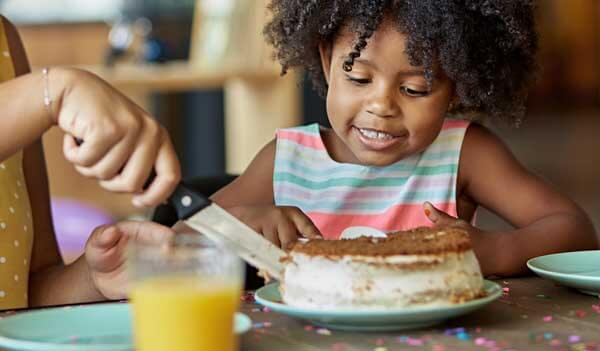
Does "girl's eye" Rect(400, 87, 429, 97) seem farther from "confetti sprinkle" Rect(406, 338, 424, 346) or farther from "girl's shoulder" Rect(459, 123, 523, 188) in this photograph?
"confetti sprinkle" Rect(406, 338, 424, 346)

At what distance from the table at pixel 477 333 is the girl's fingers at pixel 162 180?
0.62 feet

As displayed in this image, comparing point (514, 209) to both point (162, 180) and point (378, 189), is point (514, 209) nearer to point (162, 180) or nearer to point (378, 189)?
point (378, 189)

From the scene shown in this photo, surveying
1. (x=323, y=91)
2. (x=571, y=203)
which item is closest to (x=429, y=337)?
(x=571, y=203)

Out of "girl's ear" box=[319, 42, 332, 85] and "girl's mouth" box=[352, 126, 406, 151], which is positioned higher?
"girl's ear" box=[319, 42, 332, 85]

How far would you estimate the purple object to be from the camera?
4.26 metres

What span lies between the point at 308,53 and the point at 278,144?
0.18 metres

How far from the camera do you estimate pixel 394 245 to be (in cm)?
109

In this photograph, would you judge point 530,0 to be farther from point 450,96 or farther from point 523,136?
point 523,136

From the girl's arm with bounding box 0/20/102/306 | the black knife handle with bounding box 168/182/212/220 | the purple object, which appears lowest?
the purple object

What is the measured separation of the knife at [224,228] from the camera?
1028 mm

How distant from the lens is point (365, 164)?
1.83 meters

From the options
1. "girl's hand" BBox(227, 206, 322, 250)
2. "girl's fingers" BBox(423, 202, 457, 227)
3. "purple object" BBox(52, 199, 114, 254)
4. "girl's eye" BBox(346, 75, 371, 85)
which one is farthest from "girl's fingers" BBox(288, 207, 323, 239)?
"purple object" BBox(52, 199, 114, 254)

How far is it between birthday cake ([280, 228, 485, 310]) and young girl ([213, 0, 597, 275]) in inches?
14.3

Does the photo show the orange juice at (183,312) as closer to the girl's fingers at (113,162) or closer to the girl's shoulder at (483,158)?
the girl's fingers at (113,162)
